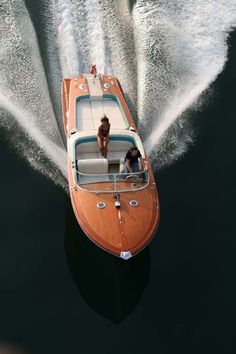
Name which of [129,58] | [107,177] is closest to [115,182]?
[107,177]

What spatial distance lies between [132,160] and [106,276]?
343cm

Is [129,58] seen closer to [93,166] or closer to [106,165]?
[106,165]

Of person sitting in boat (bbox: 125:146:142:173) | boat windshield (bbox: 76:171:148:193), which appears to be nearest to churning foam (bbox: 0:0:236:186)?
boat windshield (bbox: 76:171:148:193)

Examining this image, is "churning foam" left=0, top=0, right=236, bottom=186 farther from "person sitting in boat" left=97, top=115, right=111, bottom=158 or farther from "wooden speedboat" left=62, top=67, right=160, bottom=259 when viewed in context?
"person sitting in boat" left=97, top=115, right=111, bottom=158

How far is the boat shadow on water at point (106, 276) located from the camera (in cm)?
1182

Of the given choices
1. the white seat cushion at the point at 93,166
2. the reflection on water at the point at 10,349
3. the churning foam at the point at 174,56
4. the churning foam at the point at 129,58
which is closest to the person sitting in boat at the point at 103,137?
the white seat cushion at the point at 93,166

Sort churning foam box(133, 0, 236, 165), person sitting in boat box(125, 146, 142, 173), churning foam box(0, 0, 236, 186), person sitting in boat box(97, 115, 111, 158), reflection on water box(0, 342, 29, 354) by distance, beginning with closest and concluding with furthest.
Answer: reflection on water box(0, 342, 29, 354) → person sitting in boat box(125, 146, 142, 173) → person sitting in boat box(97, 115, 111, 158) → churning foam box(0, 0, 236, 186) → churning foam box(133, 0, 236, 165)

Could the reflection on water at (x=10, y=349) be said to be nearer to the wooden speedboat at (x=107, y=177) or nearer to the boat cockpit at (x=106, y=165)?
the wooden speedboat at (x=107, y=177)

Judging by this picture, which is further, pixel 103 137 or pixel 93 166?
pixel 103 137

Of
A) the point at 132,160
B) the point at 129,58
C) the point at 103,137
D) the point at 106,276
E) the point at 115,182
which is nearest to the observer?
the point at 106,276

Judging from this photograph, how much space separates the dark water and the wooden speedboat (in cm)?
121

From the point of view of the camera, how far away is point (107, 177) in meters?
13.5

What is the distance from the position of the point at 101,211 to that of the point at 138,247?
145 cm

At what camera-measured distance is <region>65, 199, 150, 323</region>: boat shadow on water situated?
11.8 meters
